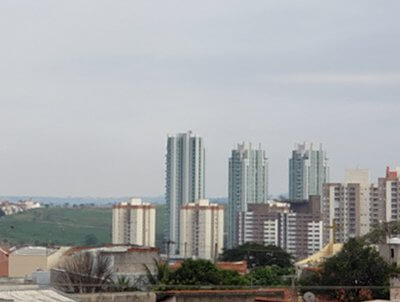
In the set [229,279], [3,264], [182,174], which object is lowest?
[229,279]

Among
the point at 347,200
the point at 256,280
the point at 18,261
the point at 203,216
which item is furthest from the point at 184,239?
the point at 256,280

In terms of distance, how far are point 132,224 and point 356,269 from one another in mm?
121027

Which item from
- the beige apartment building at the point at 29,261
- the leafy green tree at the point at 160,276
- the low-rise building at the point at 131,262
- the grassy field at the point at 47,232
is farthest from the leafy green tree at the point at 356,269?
the grassy field at the point at 47,232

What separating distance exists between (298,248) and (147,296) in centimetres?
13471

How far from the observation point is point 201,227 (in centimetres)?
15800

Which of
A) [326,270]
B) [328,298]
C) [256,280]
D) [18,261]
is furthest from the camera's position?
[18,261]

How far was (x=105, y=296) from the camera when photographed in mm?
26516

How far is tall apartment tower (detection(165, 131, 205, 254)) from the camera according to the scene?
188 meters

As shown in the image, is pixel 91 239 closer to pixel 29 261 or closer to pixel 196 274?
pixel 29 261

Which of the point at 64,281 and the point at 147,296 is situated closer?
the point at 147,296

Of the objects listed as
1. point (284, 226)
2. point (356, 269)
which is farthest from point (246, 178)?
point (356, 269)

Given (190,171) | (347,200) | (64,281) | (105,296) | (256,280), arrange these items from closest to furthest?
1. (105,296)
2. (64,281)
3. (256,280)
4. (347,200)
5. (190,171)

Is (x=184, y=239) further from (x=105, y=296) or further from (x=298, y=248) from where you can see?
(x=105, y=296)

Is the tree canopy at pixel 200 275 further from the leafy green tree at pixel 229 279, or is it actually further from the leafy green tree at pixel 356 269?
the leafy green tree at pixel 356 269
